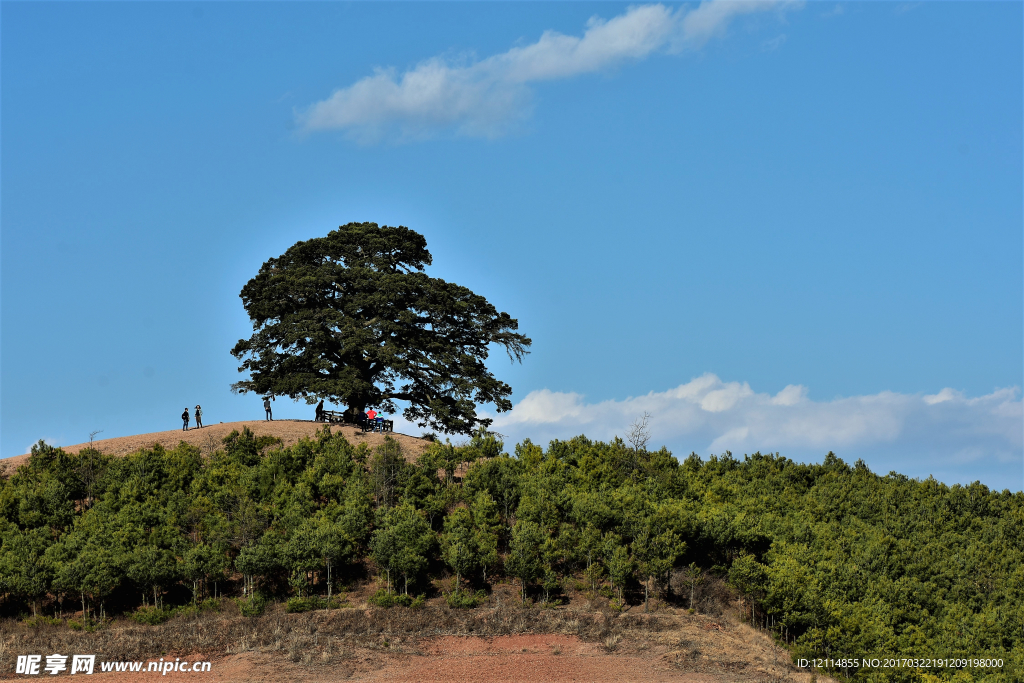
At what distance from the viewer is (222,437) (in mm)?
53781

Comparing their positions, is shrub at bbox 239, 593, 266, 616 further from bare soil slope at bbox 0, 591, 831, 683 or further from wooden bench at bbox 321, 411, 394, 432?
wooden bench at bbox 321, 411, 394, 432

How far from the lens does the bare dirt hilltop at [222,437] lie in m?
52.3

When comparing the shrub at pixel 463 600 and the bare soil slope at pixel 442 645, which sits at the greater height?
the shrub at pixel 463 600

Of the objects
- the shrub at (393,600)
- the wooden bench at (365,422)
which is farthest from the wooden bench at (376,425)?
the shrub at (393,600)

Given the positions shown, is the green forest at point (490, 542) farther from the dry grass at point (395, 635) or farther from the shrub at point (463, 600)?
the dry grass at point (395, 635)

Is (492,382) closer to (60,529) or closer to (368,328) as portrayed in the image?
(368,328)

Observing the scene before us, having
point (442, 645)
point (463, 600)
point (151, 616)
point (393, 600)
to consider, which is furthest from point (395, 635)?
point (151, 616)

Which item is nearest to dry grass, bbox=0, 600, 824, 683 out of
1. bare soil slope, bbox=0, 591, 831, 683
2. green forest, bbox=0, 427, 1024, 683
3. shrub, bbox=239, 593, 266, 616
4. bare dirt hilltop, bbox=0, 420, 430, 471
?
bare soil slope, bbox=0, 591, 831, 683

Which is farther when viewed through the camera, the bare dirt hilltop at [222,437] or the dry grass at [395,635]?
the bare dirt hilltop at [222,437]

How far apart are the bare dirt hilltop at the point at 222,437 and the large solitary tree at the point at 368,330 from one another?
190 centimetres

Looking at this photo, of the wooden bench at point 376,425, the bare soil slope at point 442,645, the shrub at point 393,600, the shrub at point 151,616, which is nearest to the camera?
the bare soil slope at point 442,645

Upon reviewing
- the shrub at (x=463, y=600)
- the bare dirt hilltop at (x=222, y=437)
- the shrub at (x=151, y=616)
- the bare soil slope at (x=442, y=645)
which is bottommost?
the bare soil slope at (x=442, y=645)

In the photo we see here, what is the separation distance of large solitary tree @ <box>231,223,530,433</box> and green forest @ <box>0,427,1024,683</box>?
21.1ft

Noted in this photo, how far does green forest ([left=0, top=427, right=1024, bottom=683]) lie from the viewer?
39.0 metres
